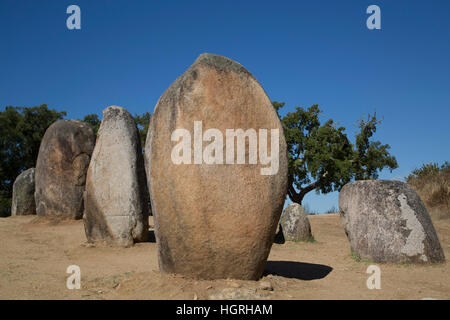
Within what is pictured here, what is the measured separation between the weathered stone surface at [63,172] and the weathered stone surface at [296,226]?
654 cm

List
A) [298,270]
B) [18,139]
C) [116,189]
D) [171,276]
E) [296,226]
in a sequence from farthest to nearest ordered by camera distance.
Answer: [18,139] < [296,226] < [116,189] < [298,270] < [171,276]

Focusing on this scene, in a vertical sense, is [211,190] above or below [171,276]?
above

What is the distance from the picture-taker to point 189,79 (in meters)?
4.45

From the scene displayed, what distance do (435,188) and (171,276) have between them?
46.5ft

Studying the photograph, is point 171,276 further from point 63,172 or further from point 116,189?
point 63,172

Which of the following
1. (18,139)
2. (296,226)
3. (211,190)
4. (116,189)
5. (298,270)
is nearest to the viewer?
(211,190)

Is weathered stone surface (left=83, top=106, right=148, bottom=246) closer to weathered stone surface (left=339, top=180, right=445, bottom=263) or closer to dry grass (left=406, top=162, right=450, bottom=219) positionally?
weathered stone surface (left=339, top=180, right=445, bottom=263)

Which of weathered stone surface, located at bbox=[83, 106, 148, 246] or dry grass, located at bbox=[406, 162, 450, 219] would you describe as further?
dry grass, located at bbox=[406, 162, 450, 219]

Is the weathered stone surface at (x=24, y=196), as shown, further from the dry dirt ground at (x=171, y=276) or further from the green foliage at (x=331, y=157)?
the green foliage at (x=331, y=157)

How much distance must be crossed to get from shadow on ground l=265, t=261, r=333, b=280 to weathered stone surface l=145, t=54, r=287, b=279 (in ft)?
3.75

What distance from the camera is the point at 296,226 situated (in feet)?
33.3

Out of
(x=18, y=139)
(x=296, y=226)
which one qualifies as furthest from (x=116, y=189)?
(x=18, y=139)

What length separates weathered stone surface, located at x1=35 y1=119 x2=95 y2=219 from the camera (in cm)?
1171

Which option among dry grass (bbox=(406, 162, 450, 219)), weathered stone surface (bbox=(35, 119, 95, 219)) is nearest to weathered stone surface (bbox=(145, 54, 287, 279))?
weathered stone surface (bbox=(35, 119, 95, 219))
